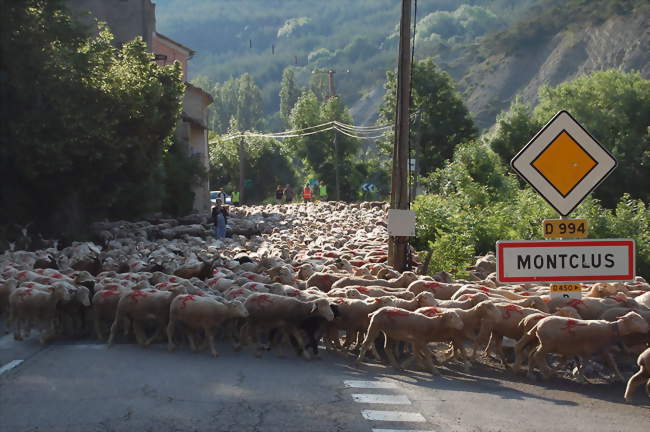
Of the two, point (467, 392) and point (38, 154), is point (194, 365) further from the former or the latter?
point (38, 154)

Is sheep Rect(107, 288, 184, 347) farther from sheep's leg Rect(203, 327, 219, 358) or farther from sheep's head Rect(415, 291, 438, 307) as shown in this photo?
sheep's head Rect(415, 291, 438, 307)

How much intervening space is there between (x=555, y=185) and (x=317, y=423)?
373 cm

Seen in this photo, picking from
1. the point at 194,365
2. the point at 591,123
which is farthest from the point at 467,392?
the point at 591,123

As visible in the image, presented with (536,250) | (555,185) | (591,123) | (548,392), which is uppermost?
(591,123)

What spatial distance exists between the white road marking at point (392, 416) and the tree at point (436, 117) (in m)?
58.2

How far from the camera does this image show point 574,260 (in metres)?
10.1

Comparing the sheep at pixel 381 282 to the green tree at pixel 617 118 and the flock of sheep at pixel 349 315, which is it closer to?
the flock of sheep at pixel 349 315

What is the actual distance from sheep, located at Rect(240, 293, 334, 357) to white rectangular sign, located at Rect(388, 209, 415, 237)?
19.6 feet

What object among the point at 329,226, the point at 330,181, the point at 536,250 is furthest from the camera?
the point at 330,181

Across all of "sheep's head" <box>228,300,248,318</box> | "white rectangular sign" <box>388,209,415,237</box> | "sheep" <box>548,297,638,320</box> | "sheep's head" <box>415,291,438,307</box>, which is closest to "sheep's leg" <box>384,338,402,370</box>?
"sheep's head" <box>415,291,438,307</box>

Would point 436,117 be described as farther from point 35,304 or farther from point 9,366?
A: point 9,366

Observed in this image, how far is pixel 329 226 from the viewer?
1480 inches

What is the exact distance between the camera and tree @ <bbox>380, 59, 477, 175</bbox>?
223ft

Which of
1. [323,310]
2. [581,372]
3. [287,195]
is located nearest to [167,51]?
[287,195]
